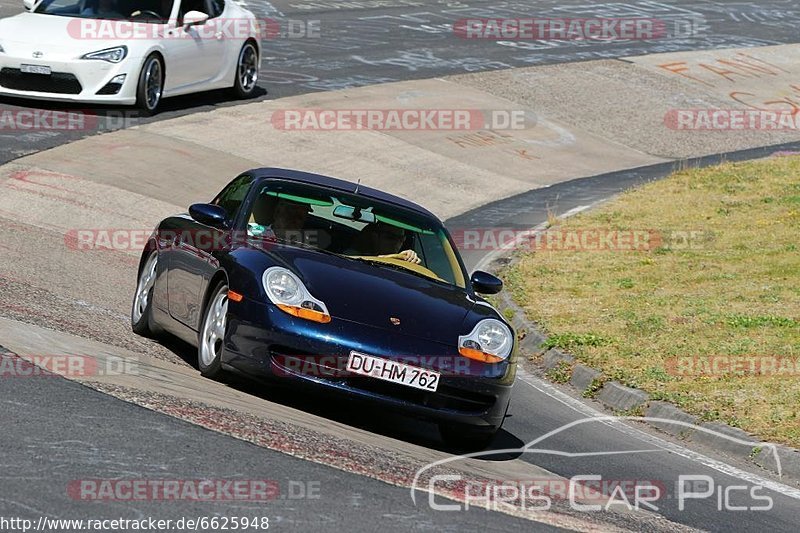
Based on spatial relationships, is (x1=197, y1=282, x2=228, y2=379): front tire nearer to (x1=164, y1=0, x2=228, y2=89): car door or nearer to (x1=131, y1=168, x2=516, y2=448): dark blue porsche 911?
(x1=131, y1=168, x2=516, y2=448): dark blue porsche 911

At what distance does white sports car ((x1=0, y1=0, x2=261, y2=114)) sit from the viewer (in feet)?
62.6

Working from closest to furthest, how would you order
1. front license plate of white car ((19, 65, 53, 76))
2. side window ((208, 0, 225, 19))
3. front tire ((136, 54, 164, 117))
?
front license plate of white car ((19, 65, 53, 76))
front tire ((136, 54, 164, 117))
side window ((208, 0, 225, 19))

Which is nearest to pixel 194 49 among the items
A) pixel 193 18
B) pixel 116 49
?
pixel 193 18

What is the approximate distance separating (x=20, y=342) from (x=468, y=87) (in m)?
20.3

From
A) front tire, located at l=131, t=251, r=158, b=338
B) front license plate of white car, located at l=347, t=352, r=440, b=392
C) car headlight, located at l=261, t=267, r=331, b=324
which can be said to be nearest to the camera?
front license plate of white car, located at l=347, t=352, r=440, b=392

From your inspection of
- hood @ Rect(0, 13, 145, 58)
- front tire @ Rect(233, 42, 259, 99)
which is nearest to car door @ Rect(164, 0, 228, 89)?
front tire @ Rect(233, 42, 259, 99)

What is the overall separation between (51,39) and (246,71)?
4841mm

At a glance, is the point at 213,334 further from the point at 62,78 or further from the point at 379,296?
the point at 62,78

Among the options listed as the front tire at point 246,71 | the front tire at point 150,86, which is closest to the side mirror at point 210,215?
the front tire at point 150,86

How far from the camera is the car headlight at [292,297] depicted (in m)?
8.28

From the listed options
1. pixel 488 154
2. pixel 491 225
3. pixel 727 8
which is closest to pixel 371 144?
pixel 488 154

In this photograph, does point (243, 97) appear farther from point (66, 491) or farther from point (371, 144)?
point (66, 491)

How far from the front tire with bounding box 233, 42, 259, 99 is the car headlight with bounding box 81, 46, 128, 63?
12.0ft

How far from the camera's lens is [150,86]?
20.6 meters
